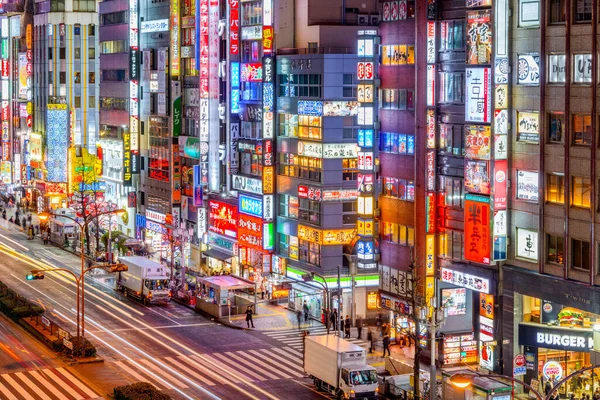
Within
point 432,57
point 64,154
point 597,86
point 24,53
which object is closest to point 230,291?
point 432,57

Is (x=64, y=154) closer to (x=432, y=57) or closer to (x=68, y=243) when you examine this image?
(x=68, y=243)

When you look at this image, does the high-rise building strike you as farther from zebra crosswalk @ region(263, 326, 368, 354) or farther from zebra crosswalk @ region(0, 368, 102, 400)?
zebra crosswalk @ region(0, 368, 102, 400)

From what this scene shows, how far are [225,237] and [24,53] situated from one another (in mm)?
68552

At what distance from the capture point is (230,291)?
98.9 m

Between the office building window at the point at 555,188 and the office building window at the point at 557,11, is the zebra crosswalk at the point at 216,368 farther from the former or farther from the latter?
the office building window at the point at 557,11

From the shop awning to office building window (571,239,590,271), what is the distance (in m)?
43.2

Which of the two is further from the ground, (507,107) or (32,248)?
(507,107)

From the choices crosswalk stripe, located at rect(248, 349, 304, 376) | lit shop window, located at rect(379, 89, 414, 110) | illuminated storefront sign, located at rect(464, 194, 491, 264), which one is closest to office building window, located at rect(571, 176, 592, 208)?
illuminated storefront sign, located at rect(464, 194, 491, 264)

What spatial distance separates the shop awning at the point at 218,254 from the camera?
365 ft

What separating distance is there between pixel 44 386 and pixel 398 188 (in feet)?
97.2

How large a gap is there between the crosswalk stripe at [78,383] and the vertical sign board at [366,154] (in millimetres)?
25138

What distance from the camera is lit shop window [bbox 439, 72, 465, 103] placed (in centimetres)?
8375

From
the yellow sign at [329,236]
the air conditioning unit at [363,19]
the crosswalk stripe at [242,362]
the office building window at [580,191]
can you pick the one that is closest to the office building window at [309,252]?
the yellow sign at [329,236]

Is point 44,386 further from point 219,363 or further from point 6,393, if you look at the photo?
point 219,363
